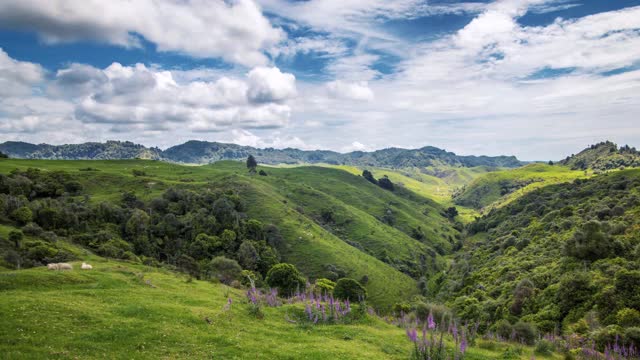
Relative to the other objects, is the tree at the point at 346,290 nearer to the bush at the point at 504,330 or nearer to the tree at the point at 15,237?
the bush at the point at 504,330

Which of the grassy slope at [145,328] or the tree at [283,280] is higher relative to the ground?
the grassy slope at [145,328]

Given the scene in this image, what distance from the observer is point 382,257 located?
162 metres

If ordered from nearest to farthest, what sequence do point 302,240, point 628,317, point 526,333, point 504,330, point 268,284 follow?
point 628,317 < point 526,333 < point 504,330 < point 268,284 < point 302,240

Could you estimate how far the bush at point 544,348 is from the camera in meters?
34.3

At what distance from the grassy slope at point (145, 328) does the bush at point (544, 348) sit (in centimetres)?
101

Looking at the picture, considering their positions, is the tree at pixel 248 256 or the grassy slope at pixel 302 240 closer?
the tree at pixel 248 256

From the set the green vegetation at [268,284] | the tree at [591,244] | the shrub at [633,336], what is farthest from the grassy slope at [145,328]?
the tree at [591,244]

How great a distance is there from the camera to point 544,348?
3481cm

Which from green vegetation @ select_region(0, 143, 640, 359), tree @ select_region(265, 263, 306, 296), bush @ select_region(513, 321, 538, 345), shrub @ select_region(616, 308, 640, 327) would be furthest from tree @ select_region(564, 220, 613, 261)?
tree @ select_region(265, 263, 306, 296)

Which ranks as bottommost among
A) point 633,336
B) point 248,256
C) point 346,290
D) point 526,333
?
point 248,256

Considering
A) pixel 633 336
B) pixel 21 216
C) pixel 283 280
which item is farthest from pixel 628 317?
pixel 21 216

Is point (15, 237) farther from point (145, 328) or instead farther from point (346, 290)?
point (346, 290)

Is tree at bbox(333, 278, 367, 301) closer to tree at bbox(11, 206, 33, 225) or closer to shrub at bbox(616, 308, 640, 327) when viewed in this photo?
shrub at bbox(616, 308, 640, 327)

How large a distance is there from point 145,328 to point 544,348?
118 feet
